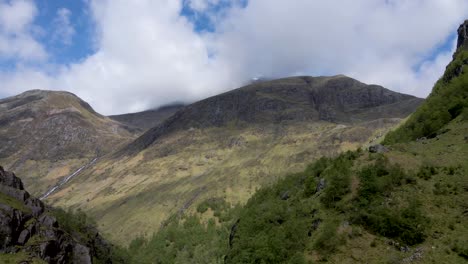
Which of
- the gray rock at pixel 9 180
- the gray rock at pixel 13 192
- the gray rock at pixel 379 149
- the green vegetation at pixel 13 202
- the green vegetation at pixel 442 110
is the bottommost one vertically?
the green vegetation at pixel 13 202

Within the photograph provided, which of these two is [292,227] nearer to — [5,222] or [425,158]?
[425,158]

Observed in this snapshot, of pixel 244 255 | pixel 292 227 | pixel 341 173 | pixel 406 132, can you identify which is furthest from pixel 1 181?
pixel 406 132

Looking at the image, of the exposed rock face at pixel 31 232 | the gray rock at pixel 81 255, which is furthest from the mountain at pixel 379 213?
the exposed rock face at pixel 31 232

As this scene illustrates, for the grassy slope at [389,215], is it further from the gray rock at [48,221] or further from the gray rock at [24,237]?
the gray rock at [48,221]

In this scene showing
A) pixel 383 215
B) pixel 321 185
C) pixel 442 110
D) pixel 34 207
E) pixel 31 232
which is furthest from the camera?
pixel 442 110

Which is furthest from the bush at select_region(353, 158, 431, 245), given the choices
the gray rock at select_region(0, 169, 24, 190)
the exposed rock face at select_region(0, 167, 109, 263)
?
the gray rock at select_region(0, 169, 24, 190)

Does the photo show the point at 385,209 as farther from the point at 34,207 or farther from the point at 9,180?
the point at 9,180

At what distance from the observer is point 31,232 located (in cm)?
9769

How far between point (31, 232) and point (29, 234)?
140 cm

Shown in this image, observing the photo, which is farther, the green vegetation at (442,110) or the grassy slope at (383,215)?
the green vegetation at (442,110)

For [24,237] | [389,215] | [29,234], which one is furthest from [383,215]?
[29,234]

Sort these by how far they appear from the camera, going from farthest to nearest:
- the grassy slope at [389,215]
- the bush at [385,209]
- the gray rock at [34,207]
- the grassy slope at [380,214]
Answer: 1. the gray rock at [34,207]
2. the bush at [385,209]
3. the grassy slope at [380,214]
4. the grassy slope at [389,215]

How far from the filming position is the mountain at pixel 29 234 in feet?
293

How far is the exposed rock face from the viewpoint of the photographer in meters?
91.2
